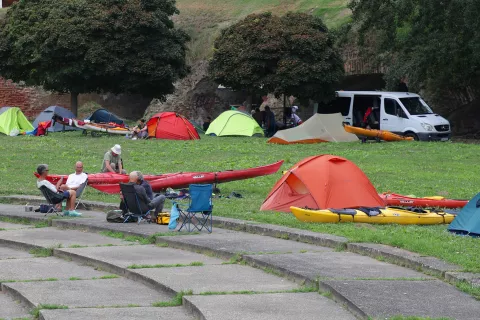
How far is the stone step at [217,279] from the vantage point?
1130 cm

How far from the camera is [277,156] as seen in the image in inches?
1211

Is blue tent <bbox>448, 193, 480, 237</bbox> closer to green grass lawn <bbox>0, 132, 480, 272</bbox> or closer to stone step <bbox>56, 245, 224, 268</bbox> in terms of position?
green grass lawn <bbox>0, 132, 480, 272</bbox>

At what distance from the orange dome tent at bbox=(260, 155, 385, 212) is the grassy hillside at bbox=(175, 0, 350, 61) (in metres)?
35.0

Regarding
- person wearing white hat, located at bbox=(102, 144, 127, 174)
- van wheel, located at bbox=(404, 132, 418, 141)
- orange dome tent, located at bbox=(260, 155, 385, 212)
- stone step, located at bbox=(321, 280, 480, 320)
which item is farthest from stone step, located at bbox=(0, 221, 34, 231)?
van wheel, located at bbox=(404, 132, 418, 141)

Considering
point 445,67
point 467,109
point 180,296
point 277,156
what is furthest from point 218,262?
point 467,109

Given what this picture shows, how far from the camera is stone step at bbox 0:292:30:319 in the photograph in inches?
412

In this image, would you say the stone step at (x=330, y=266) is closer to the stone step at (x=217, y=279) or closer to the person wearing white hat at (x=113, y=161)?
the stone step at (x=217, y=279)

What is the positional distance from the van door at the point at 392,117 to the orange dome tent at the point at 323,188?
20.4 metres

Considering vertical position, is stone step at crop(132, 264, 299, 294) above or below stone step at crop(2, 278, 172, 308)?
above

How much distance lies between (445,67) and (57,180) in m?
23.9

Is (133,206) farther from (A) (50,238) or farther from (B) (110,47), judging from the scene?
(B) (110,47)

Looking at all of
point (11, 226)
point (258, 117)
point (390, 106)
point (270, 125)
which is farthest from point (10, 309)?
point (258, 117)

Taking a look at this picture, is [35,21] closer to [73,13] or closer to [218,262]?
[73,13]

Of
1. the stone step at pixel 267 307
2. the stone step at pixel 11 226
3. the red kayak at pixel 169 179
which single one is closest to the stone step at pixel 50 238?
the stone step at pixel 11 226
